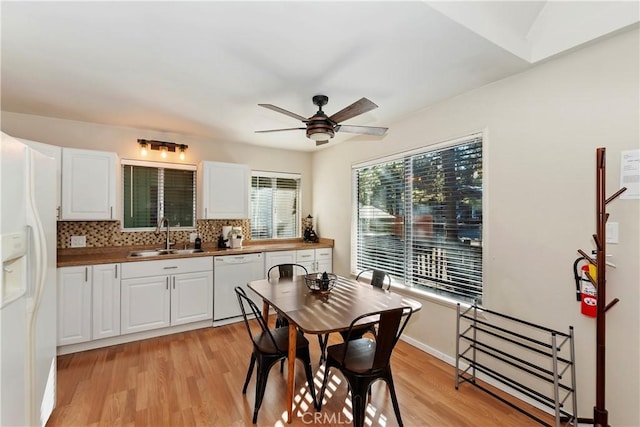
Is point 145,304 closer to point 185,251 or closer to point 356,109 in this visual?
point 185,251

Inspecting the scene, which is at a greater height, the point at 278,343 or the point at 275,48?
the point at 275,48

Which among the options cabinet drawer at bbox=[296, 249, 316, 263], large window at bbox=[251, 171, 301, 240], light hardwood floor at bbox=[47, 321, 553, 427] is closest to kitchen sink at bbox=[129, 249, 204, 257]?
light hardwood floor at bbox=[47, 321, 553, 427]

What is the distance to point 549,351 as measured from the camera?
2.02 meters

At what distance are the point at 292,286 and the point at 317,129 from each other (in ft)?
4.36

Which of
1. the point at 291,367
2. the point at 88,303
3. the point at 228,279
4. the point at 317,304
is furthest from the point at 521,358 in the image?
the point at 88,303

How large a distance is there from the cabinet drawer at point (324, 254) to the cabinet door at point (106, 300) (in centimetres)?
247

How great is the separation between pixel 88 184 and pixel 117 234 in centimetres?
69

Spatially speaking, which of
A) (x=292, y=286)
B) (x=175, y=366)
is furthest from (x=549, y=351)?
(x=175, y=366)

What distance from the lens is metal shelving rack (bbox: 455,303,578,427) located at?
1863mm

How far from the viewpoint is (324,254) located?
440cm

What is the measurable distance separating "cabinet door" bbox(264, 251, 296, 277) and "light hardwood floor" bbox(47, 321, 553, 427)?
3.84 ft

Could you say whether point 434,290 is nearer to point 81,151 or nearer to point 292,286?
point 292,286

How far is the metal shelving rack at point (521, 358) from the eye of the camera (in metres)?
1.86

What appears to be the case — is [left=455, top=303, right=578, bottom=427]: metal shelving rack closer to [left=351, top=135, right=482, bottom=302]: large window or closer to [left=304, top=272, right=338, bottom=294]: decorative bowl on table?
[left=351, top=135, right=482, bottom=302]: large window
